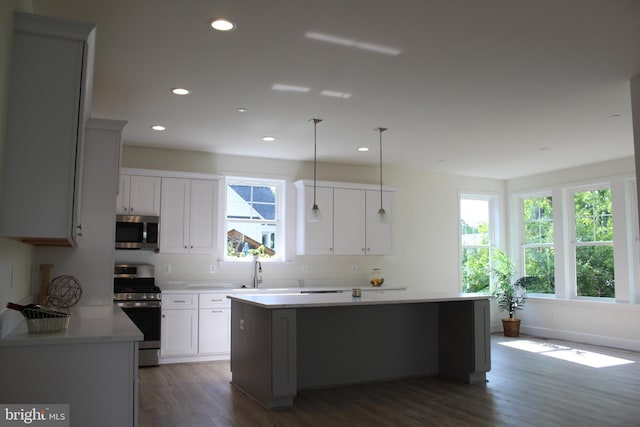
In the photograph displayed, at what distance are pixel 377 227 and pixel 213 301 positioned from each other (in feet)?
8.66

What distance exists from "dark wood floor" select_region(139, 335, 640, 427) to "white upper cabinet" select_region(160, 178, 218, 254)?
1541 millimetres

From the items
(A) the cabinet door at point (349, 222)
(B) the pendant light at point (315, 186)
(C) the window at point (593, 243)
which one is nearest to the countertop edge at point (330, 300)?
(B) the pendant light at point (315, 186)

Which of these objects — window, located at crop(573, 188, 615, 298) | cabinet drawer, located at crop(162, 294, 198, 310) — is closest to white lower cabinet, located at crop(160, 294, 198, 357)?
cabinet drawer, located at crop(162, 294, 198, 310)

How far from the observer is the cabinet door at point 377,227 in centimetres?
765

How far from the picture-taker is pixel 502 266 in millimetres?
8531

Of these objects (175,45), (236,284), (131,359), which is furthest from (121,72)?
(236,284)

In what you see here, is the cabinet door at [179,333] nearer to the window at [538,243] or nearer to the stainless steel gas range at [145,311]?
the stainless steel gas range at [145,311]

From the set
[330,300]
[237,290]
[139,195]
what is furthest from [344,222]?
[330,300]

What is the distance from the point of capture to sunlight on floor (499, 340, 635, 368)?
6.18 metres

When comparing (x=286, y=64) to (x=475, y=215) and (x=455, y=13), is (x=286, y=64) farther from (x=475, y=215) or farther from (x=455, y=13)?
(x=475, y=215)

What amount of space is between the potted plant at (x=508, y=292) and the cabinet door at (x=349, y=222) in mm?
2457

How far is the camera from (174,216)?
6.59 metres

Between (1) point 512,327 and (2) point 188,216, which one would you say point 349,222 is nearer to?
(2) point 188,216

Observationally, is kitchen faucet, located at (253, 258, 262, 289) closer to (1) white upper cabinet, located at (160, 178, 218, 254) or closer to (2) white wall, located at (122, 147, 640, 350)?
(2) white wall, located at (122, 147, 640, 350)
